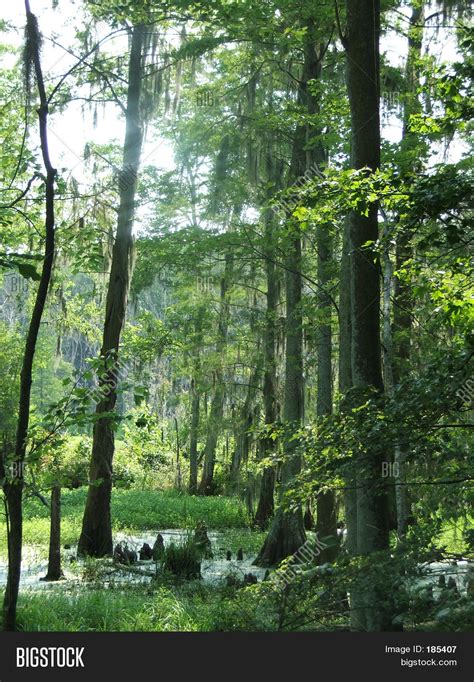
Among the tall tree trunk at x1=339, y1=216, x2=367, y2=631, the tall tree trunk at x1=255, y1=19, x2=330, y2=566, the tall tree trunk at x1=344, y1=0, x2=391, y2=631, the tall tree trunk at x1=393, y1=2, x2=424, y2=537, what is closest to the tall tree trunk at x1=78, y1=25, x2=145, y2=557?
the tall tree trunk at x1=255, y1=19, x2=330, y2=566

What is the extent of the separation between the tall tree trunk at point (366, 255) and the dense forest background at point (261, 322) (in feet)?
0.06

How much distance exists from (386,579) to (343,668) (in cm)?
93

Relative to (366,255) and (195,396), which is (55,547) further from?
(195,396)

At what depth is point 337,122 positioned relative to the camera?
10602 millimetres

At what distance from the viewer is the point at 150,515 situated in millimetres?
18219

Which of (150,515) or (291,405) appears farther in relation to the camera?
(150,515)

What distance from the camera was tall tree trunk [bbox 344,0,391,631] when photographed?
5.76 metres

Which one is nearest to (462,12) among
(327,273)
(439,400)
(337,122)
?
(337,122)

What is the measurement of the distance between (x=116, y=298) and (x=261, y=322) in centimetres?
432

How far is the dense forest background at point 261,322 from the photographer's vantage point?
4.76m

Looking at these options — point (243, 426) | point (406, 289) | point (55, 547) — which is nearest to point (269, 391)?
point (243, 426)

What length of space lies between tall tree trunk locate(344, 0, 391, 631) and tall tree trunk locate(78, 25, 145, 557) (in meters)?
6.75

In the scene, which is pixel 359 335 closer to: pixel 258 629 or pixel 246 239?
pixel 258 629

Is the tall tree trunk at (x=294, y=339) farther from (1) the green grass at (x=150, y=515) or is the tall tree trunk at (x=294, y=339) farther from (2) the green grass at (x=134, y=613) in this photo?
(1) the green grass at (x=150, y=515)
